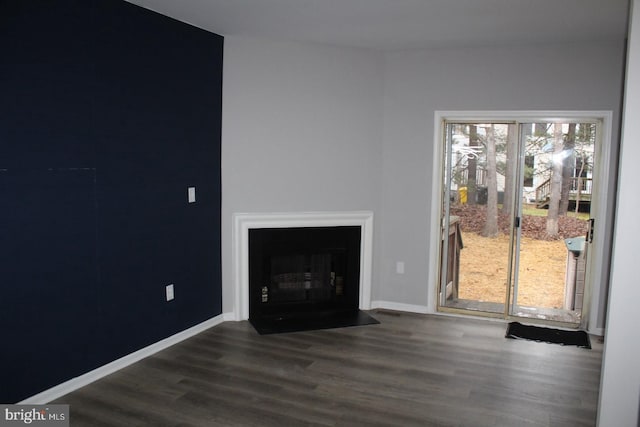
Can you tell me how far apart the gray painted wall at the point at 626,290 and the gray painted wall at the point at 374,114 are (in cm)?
269

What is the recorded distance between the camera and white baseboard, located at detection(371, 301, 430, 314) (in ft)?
17.1

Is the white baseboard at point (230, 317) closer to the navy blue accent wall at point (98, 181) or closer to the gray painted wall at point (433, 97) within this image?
the navy blue accent wall at point (98, 181)

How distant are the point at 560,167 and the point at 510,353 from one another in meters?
1.74

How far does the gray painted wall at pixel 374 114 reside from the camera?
15.1 ft

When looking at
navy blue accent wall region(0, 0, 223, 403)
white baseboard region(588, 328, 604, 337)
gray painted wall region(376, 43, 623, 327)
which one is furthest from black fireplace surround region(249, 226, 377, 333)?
white baseboard region(588, 328, 604, 337)

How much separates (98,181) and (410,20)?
2.48m

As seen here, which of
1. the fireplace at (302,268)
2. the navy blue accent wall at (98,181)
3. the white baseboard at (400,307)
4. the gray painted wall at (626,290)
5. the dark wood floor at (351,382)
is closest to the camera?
the gray painted wall at (626,290)

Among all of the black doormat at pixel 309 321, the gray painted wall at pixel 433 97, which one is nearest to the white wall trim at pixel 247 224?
the black doormat at pixel 309 321

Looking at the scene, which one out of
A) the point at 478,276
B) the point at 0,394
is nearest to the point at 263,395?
the point at 0,394

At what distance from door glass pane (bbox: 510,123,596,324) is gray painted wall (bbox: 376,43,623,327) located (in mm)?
253

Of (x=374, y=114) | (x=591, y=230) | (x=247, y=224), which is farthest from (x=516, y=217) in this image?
(x=247, y=224)

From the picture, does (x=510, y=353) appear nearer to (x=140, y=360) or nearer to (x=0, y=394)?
(x=140, y=360)

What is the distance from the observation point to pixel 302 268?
5.05 metres

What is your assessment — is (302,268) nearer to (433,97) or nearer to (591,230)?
(433,97)
